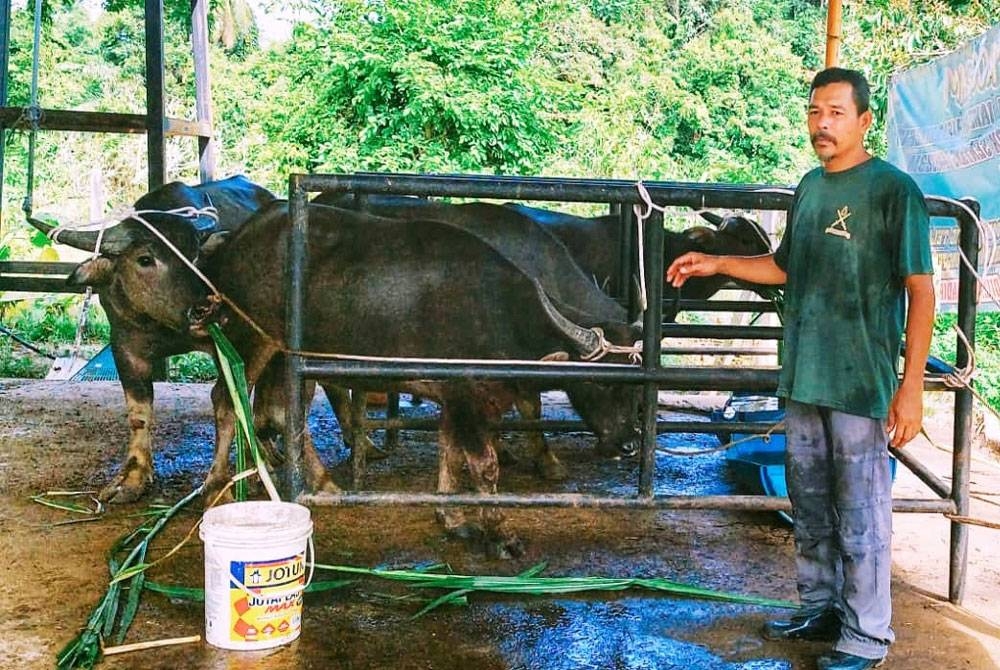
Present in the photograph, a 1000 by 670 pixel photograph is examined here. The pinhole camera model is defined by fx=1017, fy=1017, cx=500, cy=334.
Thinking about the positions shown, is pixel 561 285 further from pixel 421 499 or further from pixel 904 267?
pixel 904 267

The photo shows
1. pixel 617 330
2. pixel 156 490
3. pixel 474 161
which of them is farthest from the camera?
pixel 474 161

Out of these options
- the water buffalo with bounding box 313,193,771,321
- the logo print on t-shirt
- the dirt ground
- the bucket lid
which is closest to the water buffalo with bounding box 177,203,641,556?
the dirt ground

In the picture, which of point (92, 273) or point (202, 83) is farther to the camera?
point (202, 83)

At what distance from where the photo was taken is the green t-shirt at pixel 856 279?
10.1 ft

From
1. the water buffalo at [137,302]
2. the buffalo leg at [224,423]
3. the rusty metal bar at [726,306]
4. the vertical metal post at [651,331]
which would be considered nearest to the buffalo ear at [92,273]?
the water buffalo at [137,302]

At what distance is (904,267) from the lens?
3.04 m

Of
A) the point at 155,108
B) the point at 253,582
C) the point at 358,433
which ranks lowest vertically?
the point at 253,582

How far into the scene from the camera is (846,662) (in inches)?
126

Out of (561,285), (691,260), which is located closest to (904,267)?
(691,260)

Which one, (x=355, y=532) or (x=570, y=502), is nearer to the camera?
(x=570, y=502)

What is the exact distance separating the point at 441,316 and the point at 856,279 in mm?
2080

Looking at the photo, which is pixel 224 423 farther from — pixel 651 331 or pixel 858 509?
pixel 858 509

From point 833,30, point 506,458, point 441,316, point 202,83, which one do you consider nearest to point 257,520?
point 441,316

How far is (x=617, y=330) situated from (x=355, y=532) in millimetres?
1532
